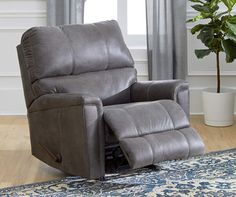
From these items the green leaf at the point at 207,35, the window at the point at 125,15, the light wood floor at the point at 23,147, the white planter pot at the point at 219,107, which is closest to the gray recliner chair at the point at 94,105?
the light wood floor at the point at 23,147

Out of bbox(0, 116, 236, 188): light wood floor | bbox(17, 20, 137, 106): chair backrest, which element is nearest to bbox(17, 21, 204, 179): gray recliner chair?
bbox(17, 20, 137, 106): chair backrest

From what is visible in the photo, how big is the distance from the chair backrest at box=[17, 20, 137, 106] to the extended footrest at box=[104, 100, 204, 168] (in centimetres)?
39

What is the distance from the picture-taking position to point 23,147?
4.03 metres

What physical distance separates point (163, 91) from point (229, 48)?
107 centimetres

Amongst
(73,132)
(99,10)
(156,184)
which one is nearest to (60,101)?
(73,132)

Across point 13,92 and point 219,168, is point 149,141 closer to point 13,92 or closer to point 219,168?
point 219,168

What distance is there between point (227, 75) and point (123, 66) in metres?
1.52

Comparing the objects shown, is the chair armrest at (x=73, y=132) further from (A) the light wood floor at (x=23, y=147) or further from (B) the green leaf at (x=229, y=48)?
(B) the green leaf at (x=229, y=48)

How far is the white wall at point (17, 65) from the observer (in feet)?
16.2

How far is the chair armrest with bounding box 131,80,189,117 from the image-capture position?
11.6ft

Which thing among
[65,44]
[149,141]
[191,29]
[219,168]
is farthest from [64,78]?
[191,29]

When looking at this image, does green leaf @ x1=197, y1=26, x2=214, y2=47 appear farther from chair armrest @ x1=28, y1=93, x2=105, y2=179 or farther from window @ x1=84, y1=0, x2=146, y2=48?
chair armrest @ x1=28, y1=93, x2=105, y2=179

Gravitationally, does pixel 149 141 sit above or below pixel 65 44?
below

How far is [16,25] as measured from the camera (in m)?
4.95
